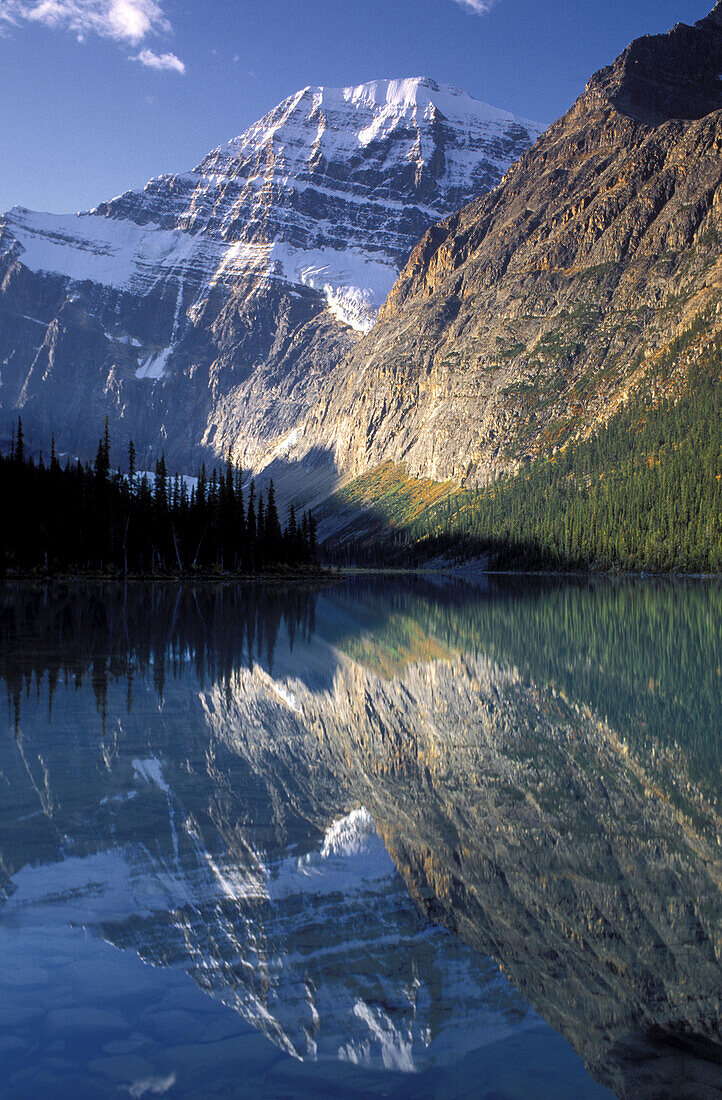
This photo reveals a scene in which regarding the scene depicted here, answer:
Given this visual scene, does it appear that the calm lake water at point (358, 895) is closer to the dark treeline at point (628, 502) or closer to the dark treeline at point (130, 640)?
the dark treeline at point (130, 640)

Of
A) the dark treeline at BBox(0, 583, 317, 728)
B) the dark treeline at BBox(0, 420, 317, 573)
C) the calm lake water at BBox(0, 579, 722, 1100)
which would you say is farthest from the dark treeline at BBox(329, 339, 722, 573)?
the calm lake water at BBox(0, 579, 722, 1100)

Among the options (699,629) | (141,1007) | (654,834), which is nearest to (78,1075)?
(141,1007)

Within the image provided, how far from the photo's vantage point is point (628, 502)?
465 feet

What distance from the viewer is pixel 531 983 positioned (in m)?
6.17

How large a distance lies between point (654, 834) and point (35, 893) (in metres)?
6.69

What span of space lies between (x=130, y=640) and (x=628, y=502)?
128 meters

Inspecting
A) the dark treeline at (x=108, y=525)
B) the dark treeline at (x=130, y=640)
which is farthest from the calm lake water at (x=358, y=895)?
the dark treeline at (x=108, y=525)

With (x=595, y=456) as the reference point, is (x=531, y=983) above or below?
below

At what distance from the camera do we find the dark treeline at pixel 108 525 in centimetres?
7706

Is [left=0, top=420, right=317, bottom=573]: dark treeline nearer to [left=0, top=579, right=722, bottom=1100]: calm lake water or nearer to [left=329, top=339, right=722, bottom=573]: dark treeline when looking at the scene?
[left=329, top=339, right=722, bottom=573]: dark treeline

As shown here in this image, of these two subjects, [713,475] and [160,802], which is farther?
[713,475]

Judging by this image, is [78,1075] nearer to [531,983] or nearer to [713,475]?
[531,983]

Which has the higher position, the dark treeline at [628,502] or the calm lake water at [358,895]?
the dark treeline at [628,502]

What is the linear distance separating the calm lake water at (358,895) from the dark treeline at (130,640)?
1867 millimetres
